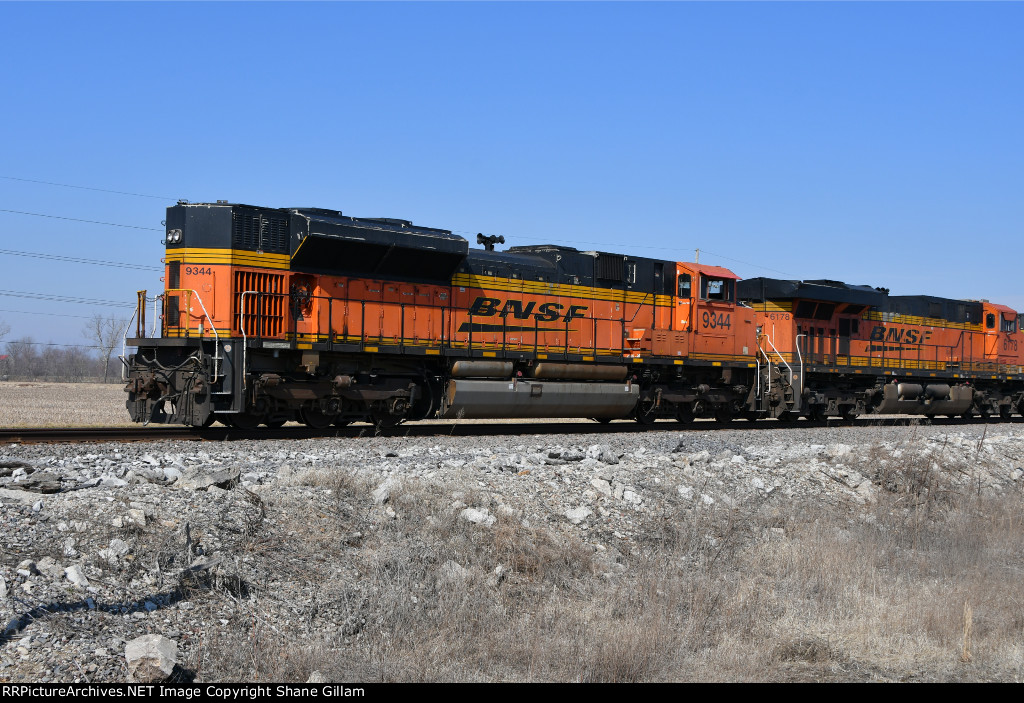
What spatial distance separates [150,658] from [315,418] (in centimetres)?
1020

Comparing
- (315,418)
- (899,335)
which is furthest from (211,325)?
(899,335)

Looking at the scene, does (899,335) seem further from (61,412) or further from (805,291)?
(61,412)

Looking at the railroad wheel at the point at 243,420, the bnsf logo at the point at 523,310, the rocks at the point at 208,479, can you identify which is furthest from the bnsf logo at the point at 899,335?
the rocks at the point at 208,479

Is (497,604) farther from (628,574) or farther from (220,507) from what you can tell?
(220,507)

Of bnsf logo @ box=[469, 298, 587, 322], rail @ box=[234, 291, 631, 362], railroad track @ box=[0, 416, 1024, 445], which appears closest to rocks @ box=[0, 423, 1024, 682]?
railroad track @ box=[0, 416, 1024, 445]

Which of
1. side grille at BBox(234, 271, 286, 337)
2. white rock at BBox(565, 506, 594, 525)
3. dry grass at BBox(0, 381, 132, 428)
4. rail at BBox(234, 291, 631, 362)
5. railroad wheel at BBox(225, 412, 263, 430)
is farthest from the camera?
dry grass at BBox(0, 381, 132, 428)

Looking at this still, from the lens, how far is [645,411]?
63.8 ft

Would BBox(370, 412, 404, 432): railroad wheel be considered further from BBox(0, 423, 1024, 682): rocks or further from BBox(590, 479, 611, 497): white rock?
BBox(590, 479, 611, 497): white rock

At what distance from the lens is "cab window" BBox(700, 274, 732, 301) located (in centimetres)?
2050

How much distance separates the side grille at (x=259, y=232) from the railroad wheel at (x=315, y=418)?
8.59 ft

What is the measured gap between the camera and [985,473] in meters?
13.7

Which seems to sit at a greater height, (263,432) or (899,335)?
(899,335)

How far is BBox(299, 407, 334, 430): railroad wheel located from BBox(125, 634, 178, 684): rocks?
9.89 m

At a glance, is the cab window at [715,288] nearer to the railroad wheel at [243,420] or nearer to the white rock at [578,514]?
the railroad wheel at [243,420]
